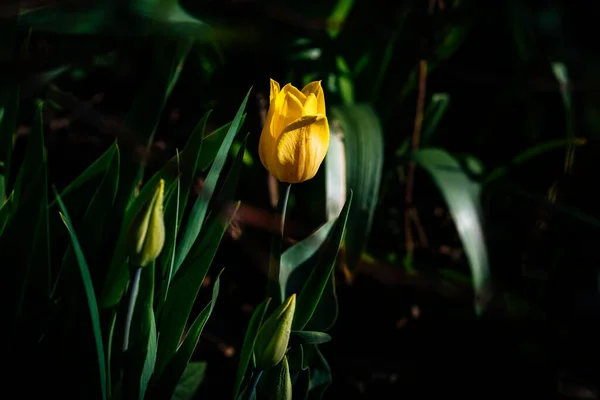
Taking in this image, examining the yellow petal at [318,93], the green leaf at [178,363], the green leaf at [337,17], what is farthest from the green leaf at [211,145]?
the green leaf at [337,17]

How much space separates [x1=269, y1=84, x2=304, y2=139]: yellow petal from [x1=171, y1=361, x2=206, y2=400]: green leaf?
1.52 ft

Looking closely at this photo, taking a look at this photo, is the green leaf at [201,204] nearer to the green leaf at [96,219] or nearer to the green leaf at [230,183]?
the green leaf at [230,183]

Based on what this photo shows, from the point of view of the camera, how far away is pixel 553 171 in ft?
5.40

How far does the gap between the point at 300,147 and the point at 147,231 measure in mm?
201

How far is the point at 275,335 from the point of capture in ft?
2.31

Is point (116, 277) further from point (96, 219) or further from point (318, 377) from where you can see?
point (318, 377)

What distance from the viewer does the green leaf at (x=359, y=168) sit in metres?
1.19

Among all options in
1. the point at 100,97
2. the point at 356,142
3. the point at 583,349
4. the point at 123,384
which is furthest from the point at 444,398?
the point at 100,97

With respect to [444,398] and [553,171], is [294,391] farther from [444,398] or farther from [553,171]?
[553,171]

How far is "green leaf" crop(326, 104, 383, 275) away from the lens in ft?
3.89

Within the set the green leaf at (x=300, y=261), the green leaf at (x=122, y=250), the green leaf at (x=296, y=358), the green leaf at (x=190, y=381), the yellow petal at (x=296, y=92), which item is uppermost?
the yellow petal at (x=296, y=92)

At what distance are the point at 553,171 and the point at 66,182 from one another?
1158 mm

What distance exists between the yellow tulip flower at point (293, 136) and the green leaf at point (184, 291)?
0.35ft

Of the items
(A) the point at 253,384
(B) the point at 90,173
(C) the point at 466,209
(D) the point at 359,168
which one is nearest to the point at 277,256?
(A) the point at 253,384
